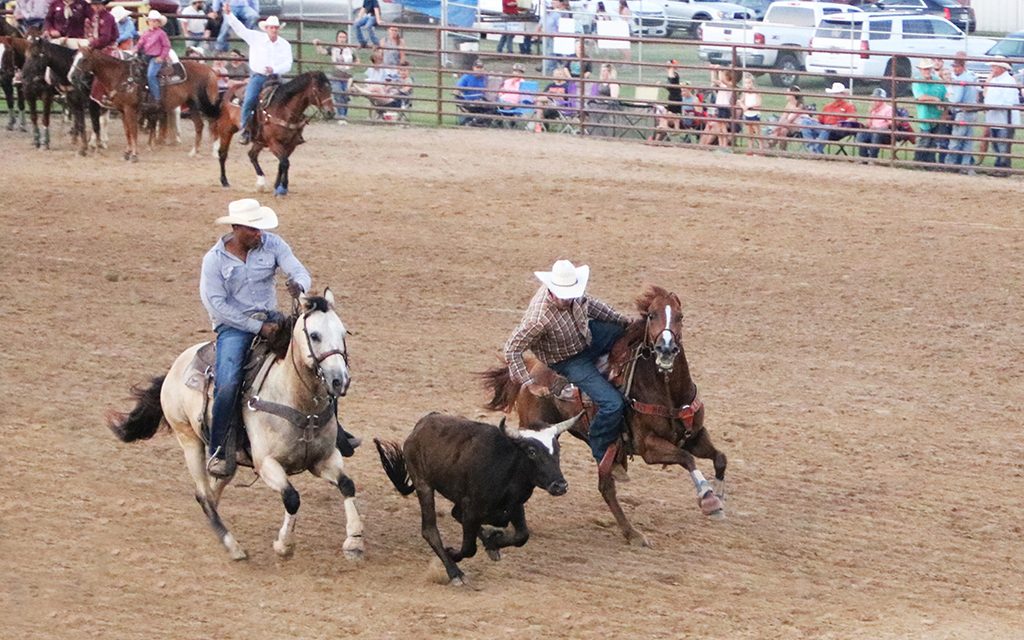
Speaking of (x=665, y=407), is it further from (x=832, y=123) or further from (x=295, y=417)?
(x=832, y=123)

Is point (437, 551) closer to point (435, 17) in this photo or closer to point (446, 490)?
point (446, 490)

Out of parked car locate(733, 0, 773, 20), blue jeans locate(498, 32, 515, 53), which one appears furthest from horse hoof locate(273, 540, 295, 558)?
parked car locate(733, 0, 773, 20)

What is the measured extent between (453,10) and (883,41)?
9597 mm

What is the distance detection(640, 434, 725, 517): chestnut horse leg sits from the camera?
7898 millimetres

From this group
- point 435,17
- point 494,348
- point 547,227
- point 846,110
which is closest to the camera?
point 494,348

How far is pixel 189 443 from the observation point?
793cm

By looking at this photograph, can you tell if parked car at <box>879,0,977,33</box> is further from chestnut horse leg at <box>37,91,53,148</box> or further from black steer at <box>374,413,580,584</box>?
black steer at <box>374,413,580,584</box>

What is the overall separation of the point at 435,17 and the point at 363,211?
1881cm

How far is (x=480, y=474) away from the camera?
23.5 feet

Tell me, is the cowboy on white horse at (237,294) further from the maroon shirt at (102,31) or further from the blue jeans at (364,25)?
the blue jeans at (364,25)

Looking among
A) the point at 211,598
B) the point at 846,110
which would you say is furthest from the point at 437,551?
the point at 846,110

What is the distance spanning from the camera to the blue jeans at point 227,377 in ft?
24.4

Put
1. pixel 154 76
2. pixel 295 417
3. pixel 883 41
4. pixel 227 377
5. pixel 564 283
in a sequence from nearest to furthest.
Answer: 1. pixel 295 417
2. pixel 227 377
3. pixel 564 283
4. pixel 154 76
5. pixel 883 41

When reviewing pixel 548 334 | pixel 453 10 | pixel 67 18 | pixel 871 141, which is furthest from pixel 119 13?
pixel 548 334
